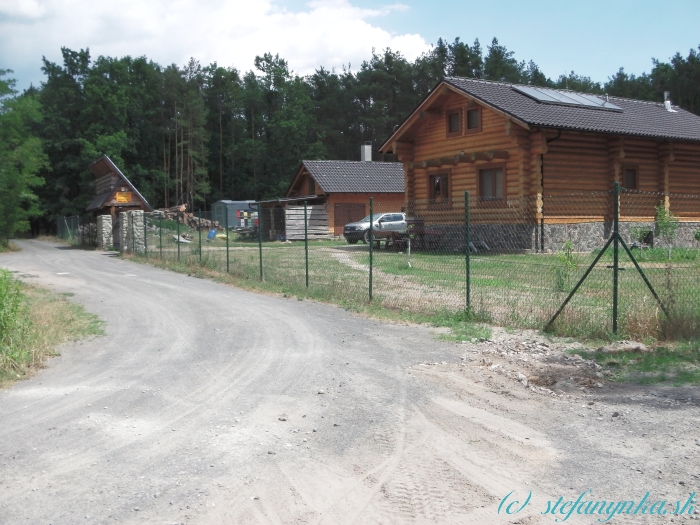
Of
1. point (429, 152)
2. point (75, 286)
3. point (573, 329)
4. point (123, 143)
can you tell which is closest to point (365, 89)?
point (123, 143)

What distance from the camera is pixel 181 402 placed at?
667 centimetres

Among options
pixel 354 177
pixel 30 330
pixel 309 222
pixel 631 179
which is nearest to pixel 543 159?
pixel 631 179

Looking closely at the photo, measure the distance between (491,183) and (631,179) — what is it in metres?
5.76

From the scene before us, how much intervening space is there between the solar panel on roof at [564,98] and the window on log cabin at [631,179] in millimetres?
2874

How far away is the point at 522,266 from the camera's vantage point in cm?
1661

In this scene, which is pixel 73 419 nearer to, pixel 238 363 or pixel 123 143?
pixel 238 363

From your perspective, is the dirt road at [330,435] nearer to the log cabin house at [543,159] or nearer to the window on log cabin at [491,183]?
the log cabin house at [543,159]

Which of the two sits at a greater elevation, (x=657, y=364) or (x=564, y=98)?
(x=564, y=98)

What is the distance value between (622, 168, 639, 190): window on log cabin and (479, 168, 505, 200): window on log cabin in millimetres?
5190

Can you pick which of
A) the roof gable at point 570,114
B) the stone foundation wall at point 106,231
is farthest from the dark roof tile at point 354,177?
the stone foundation wall at point 106,231

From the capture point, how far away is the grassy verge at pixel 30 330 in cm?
802

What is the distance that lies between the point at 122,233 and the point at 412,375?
2449 cm

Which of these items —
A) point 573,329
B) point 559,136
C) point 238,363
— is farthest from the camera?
point 559,136

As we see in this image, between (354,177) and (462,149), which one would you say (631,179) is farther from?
(354,177)
